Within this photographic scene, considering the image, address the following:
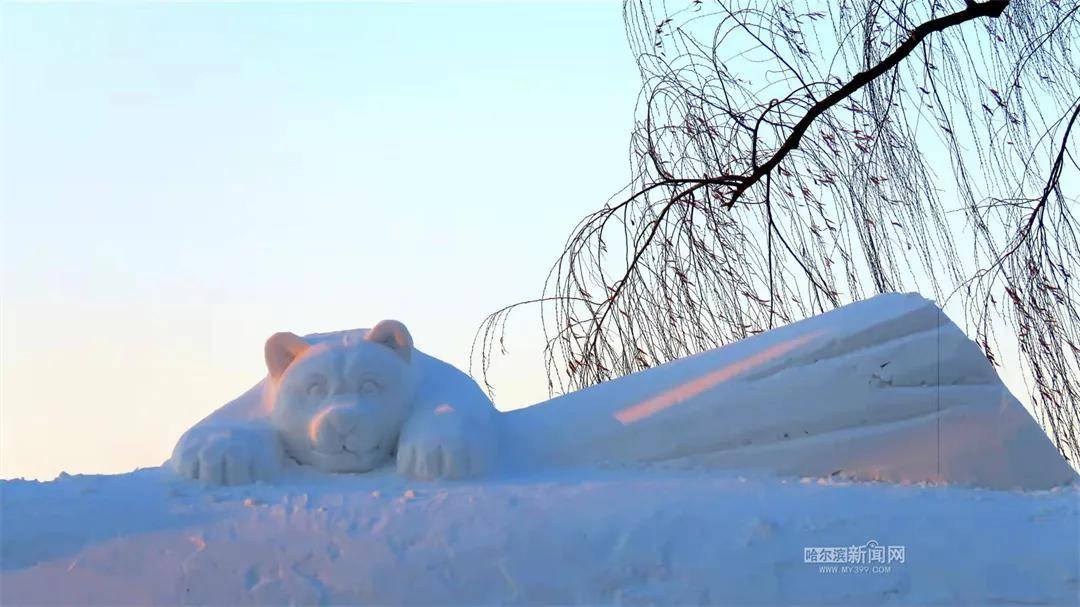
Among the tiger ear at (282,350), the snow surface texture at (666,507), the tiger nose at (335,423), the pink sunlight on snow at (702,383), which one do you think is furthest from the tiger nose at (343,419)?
the pink sunlight on snow at (702,383)

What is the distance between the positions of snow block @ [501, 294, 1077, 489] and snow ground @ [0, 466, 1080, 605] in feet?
1.42

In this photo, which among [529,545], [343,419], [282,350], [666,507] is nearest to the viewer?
[529,545]

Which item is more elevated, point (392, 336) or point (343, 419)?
point (392, 336)

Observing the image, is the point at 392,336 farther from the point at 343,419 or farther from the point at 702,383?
the point at 702,383

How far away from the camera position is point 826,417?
3.80 m

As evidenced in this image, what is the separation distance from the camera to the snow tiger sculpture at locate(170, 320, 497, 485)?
11.5 ft

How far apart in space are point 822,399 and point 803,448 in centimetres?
16

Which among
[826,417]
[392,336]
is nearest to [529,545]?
[392,336]

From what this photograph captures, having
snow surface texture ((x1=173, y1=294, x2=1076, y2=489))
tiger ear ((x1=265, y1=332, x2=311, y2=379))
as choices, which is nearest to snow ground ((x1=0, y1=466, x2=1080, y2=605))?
snow surface texture ((x1=173, y1=294, x2=1076, y2=489))

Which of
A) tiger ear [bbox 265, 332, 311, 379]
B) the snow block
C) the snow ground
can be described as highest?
tiger ear [bbox 265, 332, 311, 379]

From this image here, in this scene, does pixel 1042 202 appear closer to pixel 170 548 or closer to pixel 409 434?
pixel 409 434

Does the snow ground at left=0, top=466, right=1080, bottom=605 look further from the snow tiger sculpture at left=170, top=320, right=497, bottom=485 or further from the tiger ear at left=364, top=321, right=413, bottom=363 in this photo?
the tiger ear at left=364, top=321, right=413, bottom=363

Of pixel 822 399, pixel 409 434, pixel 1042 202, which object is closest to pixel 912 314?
pixel 822 399

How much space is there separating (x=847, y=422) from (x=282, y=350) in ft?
5.77
